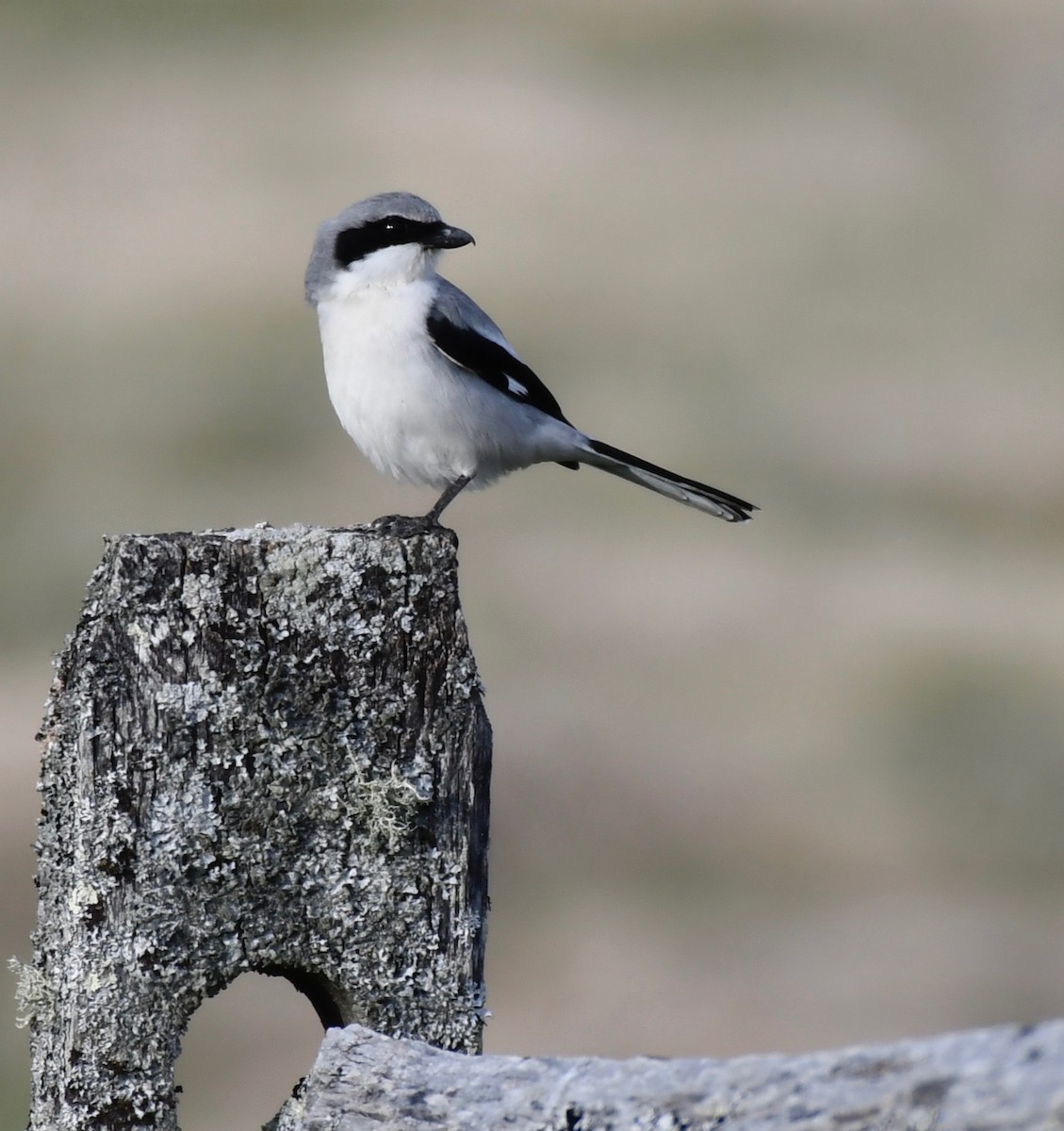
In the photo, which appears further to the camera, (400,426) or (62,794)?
(400,426)

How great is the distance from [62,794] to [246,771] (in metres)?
0.35

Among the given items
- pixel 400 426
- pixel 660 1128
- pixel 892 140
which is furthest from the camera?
pixel 892 140

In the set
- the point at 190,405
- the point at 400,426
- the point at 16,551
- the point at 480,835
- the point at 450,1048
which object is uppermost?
the point at 190,405

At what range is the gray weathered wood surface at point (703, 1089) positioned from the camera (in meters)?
1.95

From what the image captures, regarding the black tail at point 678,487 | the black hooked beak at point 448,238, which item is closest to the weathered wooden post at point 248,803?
the black hooked beak at point 448,238

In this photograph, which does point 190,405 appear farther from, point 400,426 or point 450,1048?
point 450,1048

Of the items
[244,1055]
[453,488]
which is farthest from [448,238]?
[244,1055]

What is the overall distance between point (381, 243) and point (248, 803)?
10.7 feet

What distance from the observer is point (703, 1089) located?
2268 mm

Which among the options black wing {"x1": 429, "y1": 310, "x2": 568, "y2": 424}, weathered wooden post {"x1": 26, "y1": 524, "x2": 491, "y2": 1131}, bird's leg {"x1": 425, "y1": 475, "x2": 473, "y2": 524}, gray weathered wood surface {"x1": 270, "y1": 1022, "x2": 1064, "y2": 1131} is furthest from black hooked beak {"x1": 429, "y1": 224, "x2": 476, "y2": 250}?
gray weathered wood surface {"x1": 270, "y1": 1022, "x2": 1064, "y2": 1131}

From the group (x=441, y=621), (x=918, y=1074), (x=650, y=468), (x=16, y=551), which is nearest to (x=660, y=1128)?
(x=918, y=1074)

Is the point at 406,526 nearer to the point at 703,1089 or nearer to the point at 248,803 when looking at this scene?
the point at 248,803

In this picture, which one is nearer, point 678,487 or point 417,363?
point 417,363

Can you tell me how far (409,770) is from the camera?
3152 millimetres
